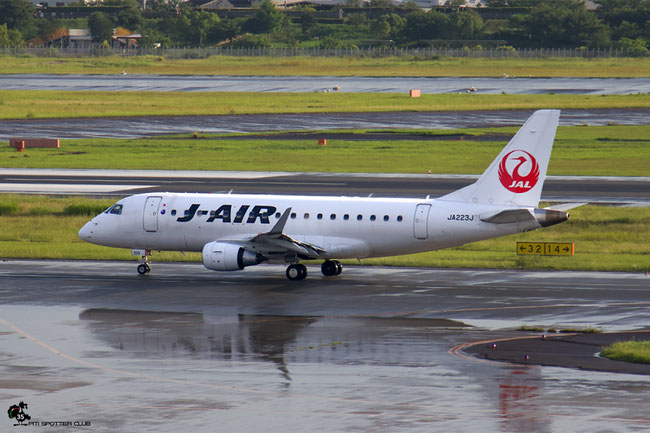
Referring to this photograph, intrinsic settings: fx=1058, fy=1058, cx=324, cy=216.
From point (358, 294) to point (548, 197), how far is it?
32199 millimetres

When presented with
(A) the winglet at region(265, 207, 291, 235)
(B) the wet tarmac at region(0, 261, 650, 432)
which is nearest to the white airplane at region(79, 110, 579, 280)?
(A) the winglet at region(265, 207, 291, 235)

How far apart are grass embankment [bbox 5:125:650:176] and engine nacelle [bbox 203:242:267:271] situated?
4345 cm

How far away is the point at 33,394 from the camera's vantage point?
2828cm

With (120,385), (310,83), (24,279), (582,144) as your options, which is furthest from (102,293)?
(310,83)

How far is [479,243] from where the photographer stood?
2360 inches

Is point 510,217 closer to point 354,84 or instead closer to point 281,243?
point 281,243

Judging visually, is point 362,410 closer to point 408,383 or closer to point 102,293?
point 408,383

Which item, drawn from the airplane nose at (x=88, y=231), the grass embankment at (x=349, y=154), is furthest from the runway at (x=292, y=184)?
the airplane nose at (x=88, y=231)

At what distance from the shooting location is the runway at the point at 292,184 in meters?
75.9

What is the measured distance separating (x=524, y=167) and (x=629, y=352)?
15.4 meters

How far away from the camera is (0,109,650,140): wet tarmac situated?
4759 inches

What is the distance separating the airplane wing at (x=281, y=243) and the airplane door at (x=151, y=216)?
412 centimetres

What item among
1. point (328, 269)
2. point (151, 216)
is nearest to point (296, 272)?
point (328, 269)

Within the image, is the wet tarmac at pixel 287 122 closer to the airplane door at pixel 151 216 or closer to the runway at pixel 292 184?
the runway at pixel 292 184
